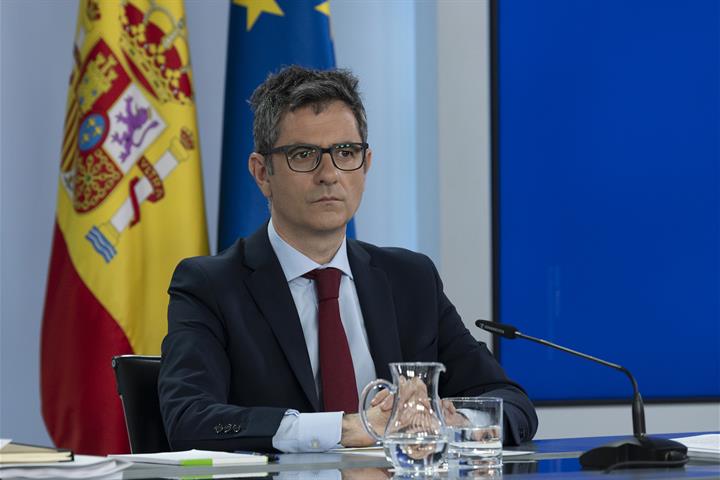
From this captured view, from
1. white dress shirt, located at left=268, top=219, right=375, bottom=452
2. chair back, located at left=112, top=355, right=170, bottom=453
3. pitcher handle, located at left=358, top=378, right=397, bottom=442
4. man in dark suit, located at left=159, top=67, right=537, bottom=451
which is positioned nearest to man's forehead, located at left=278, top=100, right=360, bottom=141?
man in dark suit, located at left=159, top=67, right=537, bottom=451

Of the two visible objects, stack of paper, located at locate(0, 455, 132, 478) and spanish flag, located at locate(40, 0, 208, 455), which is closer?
stack of paper, located at locate(0, 455, 132, 478)

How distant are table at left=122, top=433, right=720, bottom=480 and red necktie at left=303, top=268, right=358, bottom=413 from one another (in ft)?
1.45

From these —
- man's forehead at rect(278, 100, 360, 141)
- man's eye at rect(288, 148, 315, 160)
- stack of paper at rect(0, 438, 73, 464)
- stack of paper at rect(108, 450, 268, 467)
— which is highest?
man's forehead at rect(278, 100, 360, 141)

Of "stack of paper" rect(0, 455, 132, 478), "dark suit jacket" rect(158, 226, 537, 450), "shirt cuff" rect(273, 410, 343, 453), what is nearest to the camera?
"stack of paper" rect(0, 455, 132, 478)

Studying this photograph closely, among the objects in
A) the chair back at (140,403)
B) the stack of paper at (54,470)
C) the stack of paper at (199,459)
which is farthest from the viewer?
the chair back at (140,403)

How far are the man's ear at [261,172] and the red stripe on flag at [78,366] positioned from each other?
3.31 feet

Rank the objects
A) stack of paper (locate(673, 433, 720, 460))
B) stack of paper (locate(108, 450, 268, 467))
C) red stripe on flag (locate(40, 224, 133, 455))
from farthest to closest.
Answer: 1. red stripe on flag (locate(40, 224, 133, 455))
2. stack of paper (locate(673, 433, 720, 460))
3. stack of paper (locate(108, 450, 268, 467))

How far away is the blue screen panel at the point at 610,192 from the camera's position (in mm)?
4434

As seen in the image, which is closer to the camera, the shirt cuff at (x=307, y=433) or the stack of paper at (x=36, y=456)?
the stack of paper at (x=36, y=456)

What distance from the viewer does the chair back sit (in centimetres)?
229

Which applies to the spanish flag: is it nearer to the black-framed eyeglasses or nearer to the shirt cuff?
the black-framed eyeglasses

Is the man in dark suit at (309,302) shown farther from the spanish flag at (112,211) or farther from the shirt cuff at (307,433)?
the spanish flag at (112,211)

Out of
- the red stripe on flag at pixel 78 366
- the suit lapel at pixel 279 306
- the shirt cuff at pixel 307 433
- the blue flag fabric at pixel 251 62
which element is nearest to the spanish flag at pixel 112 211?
the red stripe on flag at pixel 78 366

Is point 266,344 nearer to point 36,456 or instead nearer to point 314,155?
point 314,155
